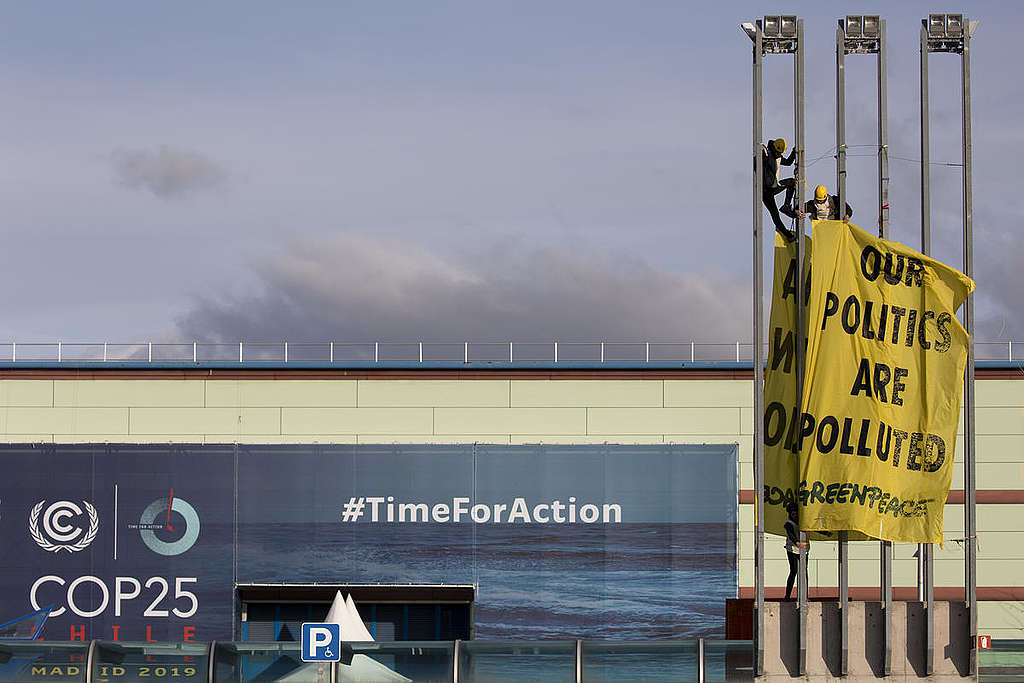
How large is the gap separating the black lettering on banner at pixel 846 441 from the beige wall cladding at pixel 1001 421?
1795 cm

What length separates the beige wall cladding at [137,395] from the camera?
3781 cm

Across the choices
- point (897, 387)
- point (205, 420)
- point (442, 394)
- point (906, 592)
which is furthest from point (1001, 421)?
point (205, 420)

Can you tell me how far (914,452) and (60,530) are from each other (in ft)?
81.1

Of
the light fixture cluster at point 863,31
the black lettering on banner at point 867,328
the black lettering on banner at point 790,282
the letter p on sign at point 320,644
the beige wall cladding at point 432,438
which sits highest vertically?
the light fixture cluster at point 863,31

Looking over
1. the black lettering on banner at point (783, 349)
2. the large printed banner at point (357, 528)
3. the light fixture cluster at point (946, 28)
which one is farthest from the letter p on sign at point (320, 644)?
the large printed banner at point (357, 528)

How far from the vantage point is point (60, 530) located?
37.0 meters

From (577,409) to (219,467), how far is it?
9.97 m

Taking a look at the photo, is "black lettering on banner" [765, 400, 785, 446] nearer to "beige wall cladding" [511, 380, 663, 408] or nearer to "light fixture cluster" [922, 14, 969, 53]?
"light fixture cluster" [922, 14, 969, 53]

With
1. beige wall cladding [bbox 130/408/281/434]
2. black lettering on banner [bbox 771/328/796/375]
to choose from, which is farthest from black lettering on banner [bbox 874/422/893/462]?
beige wall cladding [bbox 130/408/281/434]

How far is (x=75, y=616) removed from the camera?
36750mm

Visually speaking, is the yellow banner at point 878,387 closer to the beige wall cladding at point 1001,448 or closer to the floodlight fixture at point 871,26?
the floodlight fixture at point 871,26

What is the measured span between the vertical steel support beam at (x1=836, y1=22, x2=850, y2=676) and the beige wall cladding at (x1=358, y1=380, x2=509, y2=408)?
57.2ft

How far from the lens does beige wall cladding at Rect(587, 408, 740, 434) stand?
37438 mm

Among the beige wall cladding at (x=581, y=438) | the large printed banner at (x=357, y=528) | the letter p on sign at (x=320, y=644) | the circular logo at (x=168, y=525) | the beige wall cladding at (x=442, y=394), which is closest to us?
the letter p on sign at (x=320, y=644)
